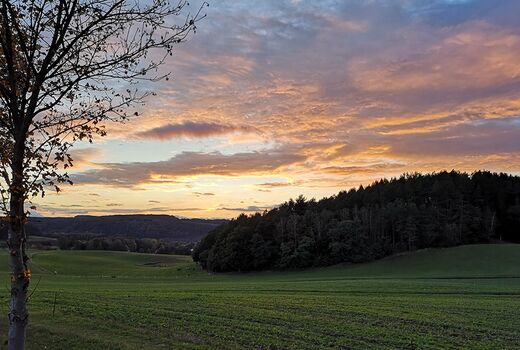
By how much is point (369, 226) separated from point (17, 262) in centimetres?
8767

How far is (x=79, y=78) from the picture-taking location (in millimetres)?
7383

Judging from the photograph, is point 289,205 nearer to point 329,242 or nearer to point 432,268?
point 329,242

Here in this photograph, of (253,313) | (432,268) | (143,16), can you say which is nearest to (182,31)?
(143,16)

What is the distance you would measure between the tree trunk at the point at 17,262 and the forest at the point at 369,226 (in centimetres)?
7418

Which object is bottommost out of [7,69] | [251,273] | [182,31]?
[251,273]

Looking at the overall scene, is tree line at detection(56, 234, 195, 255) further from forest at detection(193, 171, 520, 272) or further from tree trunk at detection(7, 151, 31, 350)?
tree trunk at detection(7, 151, 31, 350)

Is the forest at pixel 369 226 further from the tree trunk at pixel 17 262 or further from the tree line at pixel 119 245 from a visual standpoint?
the tree trunk at pixel 17 262

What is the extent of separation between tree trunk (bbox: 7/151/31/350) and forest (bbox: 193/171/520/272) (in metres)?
74.2

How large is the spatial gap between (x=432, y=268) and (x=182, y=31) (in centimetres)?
7117

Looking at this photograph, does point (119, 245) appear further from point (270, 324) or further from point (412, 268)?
point (270, 324)

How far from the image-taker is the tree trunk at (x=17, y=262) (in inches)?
248

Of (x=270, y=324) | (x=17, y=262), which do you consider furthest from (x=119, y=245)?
(x=17, y=262)

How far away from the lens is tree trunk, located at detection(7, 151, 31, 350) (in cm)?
629

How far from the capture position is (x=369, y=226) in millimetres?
90000
